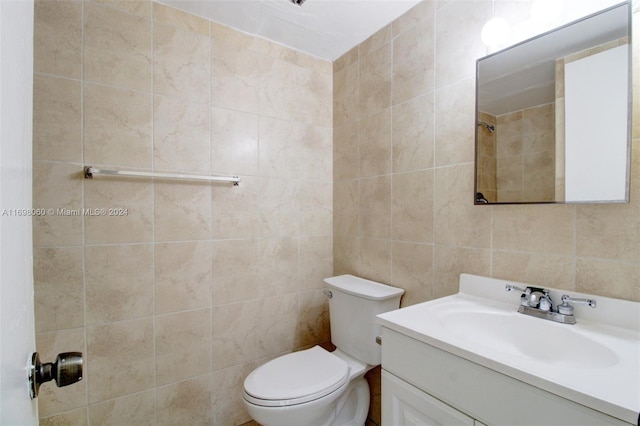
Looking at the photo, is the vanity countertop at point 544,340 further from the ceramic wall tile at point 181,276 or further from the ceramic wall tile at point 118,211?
the ceramic wall tile at point 118,211

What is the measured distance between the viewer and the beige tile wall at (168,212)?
122 centimetres

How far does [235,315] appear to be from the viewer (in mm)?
1607

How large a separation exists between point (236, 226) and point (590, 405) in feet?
4.84

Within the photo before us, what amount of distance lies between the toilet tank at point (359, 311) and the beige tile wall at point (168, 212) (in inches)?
12.4

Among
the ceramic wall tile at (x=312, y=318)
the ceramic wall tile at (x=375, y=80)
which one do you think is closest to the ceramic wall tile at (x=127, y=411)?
the ceramic wall tile at (x=312, y=318)

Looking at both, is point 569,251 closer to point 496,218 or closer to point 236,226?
point 496,218

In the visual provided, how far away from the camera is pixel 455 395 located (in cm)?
77

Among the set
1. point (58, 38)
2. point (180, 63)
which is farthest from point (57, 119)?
point (180, 63)

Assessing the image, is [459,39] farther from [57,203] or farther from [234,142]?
[57,203]

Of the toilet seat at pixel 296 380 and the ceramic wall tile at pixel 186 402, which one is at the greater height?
the toilet seat at pixel 296 380

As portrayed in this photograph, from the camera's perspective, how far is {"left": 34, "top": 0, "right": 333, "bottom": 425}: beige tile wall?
1218 mm

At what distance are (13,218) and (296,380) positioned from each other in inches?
48.0

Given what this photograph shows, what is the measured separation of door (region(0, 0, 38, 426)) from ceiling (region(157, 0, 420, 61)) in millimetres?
1285

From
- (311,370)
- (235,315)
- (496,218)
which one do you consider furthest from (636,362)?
(235,315)
